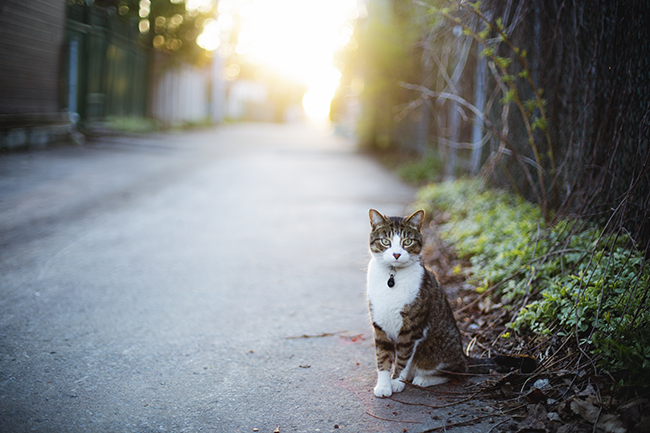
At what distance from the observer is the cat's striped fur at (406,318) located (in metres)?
2.91

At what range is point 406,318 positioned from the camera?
289 cm

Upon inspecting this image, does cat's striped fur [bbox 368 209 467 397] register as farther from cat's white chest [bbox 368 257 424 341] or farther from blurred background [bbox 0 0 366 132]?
blurred background [bbox 0 0 366 132]

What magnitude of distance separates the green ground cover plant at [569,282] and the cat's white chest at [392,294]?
943 mm

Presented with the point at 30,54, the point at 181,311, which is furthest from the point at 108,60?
the point at 181,311

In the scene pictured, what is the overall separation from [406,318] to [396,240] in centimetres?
45

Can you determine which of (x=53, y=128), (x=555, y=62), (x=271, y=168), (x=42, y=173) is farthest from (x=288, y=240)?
(x=53, y=128)

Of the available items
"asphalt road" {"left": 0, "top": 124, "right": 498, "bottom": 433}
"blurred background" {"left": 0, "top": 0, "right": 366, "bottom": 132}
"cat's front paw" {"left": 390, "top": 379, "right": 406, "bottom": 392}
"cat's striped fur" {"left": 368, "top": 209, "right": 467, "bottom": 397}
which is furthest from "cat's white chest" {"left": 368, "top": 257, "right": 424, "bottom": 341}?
"blurred background" {"left": 0, "top": 0, "right": 366, "bottom": 132}

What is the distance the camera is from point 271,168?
12.7m

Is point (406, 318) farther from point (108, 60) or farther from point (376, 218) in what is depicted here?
point (108, 60)

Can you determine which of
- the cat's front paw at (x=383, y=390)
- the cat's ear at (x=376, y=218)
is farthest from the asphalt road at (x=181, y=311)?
the cat's ear at (x=376, y=218)

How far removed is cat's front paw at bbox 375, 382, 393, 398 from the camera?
9.48ft

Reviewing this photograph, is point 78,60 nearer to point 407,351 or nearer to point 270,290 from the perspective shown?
point 270,290

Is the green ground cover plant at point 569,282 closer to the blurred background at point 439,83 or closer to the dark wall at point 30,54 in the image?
the blurred background at point 439,83

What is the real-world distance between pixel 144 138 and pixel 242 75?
3796 centimetres
